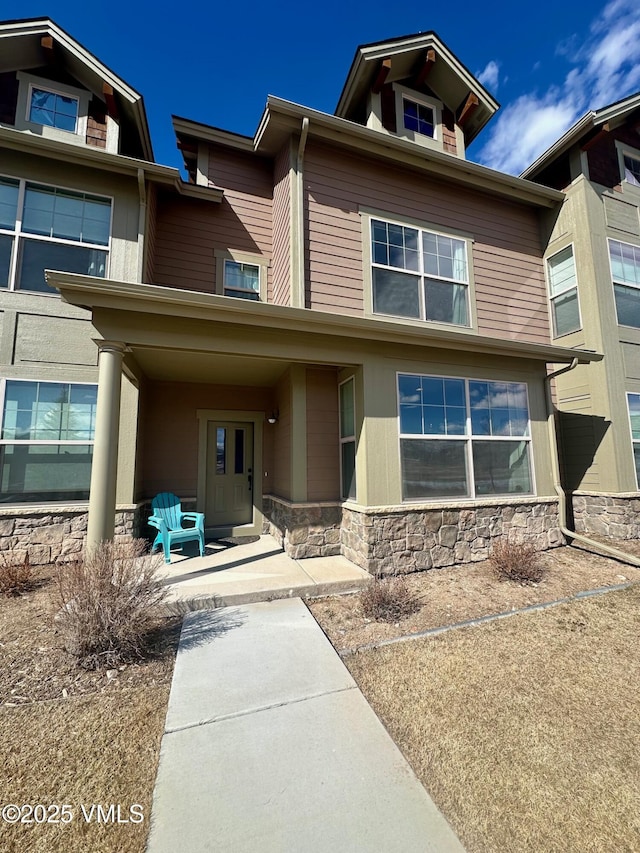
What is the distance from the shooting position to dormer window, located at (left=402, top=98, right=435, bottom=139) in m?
7.48

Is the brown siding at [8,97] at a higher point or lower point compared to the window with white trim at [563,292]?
higher

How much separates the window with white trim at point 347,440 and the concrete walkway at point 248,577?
103 cm

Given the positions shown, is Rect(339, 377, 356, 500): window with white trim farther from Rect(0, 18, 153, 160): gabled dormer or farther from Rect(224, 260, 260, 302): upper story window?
Rect(0, 18, 153, 160): gabled dormer

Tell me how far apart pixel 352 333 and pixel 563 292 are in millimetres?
5275

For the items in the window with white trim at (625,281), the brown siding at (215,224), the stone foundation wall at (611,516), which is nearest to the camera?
the stone foundation wall at (611,516)

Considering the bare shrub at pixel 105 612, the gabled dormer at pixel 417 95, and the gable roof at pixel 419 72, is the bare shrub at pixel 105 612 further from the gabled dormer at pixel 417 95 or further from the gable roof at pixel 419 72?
the gable roof at pixel 419 72

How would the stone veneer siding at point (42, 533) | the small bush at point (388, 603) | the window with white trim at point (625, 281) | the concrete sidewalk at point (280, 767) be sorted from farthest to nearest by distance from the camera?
the window with white trim at point (625, 281) < the stone veneer siding at point (42, 533) < the small bush at point (388, 603) < the concrete sidewalk at point (280, 767)

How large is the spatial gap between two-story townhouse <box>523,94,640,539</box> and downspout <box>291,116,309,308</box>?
5.24 meters

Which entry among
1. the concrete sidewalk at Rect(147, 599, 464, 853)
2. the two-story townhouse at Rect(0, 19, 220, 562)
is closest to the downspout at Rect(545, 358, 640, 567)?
the concrete sidewalk at Rect(147, 599, 464, 853)

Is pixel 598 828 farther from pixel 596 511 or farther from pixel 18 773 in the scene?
pixel 596 511

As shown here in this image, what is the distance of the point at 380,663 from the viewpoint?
3027 millimetres

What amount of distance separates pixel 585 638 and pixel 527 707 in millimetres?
1363

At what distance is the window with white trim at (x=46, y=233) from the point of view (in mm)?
5598

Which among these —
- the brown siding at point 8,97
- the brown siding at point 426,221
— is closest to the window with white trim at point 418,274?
the brown siding at point 426,221
